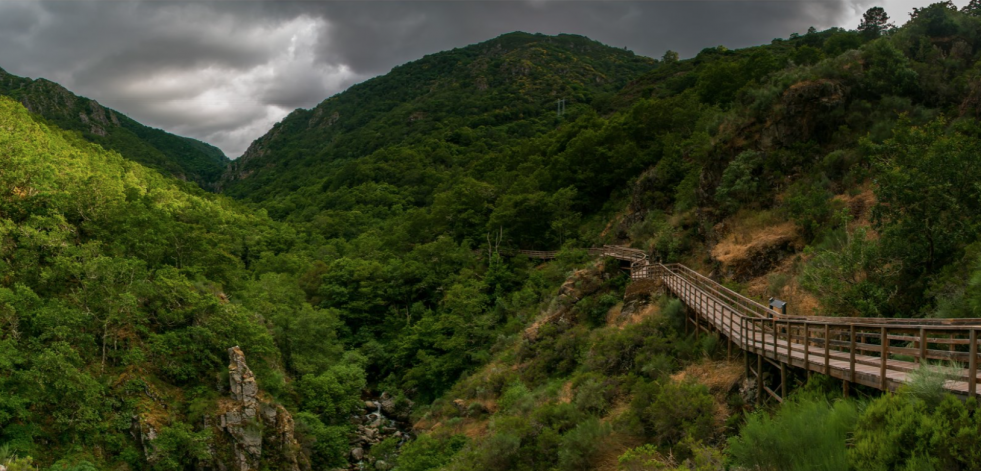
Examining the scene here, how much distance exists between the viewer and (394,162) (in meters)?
98.6

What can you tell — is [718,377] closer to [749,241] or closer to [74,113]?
[749,241]

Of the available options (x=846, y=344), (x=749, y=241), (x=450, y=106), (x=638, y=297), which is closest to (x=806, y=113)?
(x=749, y=241)

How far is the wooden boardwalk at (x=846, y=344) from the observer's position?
7.20 metres

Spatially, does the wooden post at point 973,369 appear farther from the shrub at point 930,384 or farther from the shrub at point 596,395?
the shrub at point 596,395

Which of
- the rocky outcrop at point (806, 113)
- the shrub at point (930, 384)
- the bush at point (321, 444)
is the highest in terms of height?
the rocky outcrop at point (806, 113)

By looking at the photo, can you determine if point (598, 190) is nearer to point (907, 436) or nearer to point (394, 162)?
point (907, 436)

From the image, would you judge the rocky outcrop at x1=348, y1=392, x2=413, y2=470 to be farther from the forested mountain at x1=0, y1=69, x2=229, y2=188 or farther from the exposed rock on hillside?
the forested mountain at x1=0, y1=69, x2=229, y2=188

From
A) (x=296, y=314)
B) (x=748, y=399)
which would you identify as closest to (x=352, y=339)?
(x=296, y=314)

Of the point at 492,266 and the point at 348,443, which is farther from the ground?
the point at 492,266

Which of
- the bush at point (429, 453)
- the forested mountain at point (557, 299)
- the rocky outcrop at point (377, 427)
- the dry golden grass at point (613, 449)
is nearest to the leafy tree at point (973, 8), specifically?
the forested mountain at point (557, 299)

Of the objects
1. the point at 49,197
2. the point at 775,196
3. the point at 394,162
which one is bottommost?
the point at 775,196

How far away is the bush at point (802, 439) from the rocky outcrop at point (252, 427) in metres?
21.9

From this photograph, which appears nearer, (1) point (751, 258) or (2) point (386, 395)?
(1) point (751, 258)

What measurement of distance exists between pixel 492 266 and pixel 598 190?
1117cm
